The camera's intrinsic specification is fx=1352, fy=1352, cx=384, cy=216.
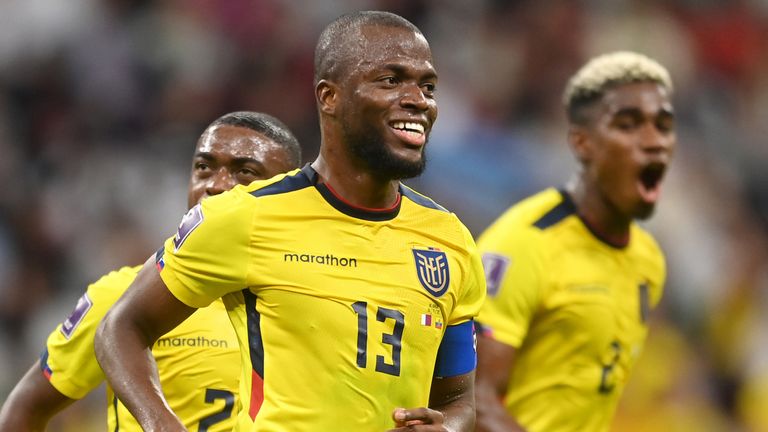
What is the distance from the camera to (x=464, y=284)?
4.02 m

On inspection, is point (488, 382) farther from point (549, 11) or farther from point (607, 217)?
point (549, 11)

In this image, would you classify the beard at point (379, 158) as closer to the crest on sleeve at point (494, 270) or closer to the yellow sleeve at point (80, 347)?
the yellow sleeve at point (80, 347)

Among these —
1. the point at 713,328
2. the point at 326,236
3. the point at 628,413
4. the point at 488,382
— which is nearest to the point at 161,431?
the point at 326,236


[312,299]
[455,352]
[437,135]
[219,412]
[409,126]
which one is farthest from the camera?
[437,135]

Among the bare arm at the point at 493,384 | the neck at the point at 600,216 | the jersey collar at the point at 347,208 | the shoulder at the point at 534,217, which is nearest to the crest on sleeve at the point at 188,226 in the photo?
the jersey collar at the point at 347,208

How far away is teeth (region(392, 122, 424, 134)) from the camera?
12.6 feet

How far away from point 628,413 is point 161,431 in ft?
18.7

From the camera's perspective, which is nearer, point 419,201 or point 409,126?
point 409,126

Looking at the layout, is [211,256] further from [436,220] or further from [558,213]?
[558,213]

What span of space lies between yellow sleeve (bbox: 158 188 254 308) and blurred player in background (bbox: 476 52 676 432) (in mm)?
1875

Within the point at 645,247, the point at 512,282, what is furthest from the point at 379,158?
the point at 645,247

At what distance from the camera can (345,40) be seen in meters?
3.89

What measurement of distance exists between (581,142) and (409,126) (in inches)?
91.9

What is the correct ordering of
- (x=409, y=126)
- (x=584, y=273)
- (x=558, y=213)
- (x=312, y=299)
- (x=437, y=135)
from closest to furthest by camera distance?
(x=312, y=299) < (x=409, y=126) < (x=584, y=273) < (x=558, y=213) < (x=437, y=135)
